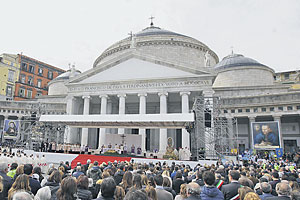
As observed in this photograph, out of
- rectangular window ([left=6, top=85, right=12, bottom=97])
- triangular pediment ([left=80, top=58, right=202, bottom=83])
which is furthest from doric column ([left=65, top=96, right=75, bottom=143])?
rectangular window ([left=6, top=85, right=12, bottom=97])

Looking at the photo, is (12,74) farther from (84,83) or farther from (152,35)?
(152,35)

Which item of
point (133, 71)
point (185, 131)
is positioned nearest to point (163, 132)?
point (185, 131)

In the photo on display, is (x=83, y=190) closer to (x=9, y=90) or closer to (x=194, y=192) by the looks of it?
(x=194, y=192)

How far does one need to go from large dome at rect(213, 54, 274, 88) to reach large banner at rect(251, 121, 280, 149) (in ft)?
43.8

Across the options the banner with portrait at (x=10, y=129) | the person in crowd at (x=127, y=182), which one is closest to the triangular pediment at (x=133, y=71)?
the banner with portrait at (x=10, y=129)

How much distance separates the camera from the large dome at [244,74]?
36.2 meters

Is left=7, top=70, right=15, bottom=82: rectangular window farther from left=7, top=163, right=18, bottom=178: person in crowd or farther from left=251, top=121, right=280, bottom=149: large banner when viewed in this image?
left=251, top=121, right=280, bottom=149: large banner

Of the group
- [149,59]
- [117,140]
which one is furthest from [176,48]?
[117,140]

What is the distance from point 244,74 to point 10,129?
1470 inches

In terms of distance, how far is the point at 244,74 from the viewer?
36.5 meters

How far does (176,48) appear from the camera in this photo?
37.7 meters

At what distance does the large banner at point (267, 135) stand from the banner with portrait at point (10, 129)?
1253 inches

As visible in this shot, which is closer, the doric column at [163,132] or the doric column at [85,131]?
the doric column at [163,132]

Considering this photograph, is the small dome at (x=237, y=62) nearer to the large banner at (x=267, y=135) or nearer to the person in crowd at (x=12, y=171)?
the large banner at (x=267, y=135)
